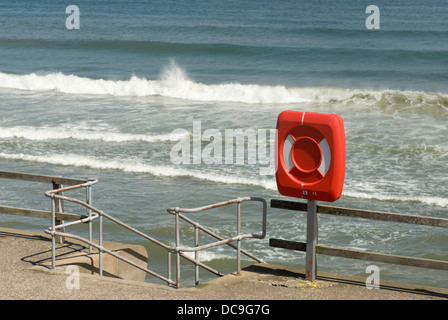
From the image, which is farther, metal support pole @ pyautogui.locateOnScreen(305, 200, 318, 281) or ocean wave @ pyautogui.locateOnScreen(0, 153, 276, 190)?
ocean wave @ pyautogui.locateOnScreen(0, 153, 276, 190)

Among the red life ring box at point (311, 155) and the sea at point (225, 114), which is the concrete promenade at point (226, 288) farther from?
the sea at point (225, 114)

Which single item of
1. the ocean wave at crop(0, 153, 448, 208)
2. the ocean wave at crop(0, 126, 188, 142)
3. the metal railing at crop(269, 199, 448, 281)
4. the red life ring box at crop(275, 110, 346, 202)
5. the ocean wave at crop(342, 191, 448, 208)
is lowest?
the ocean wave at crop(342, 191, 448, 208)

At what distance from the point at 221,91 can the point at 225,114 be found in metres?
5.11

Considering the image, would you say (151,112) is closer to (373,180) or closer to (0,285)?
(373,180)

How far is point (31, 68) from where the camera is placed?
3328 cm

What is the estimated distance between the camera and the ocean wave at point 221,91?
2442 centimetres

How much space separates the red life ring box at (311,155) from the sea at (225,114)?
11.4 feet

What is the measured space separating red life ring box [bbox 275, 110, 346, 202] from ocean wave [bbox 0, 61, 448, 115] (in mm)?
17256

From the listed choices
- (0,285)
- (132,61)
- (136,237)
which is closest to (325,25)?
(132,61)

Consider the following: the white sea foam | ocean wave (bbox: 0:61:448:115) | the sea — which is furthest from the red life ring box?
the white sea foam

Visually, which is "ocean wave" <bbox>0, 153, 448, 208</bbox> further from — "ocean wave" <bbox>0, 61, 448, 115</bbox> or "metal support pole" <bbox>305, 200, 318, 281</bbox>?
"ocean wave" <bbox>0, 61, 448, 115</bbox>

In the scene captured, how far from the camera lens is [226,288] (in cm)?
666

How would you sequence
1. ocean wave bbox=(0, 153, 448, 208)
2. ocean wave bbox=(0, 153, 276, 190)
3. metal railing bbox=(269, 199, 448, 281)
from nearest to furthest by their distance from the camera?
metal railing bbox=(269, 199, 448, 281)
ocean wave bbox=(0, 153, 448, 208)
ocean wave bbox=(0, 153, 276, 190)

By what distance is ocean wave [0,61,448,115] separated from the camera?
24.4 m
